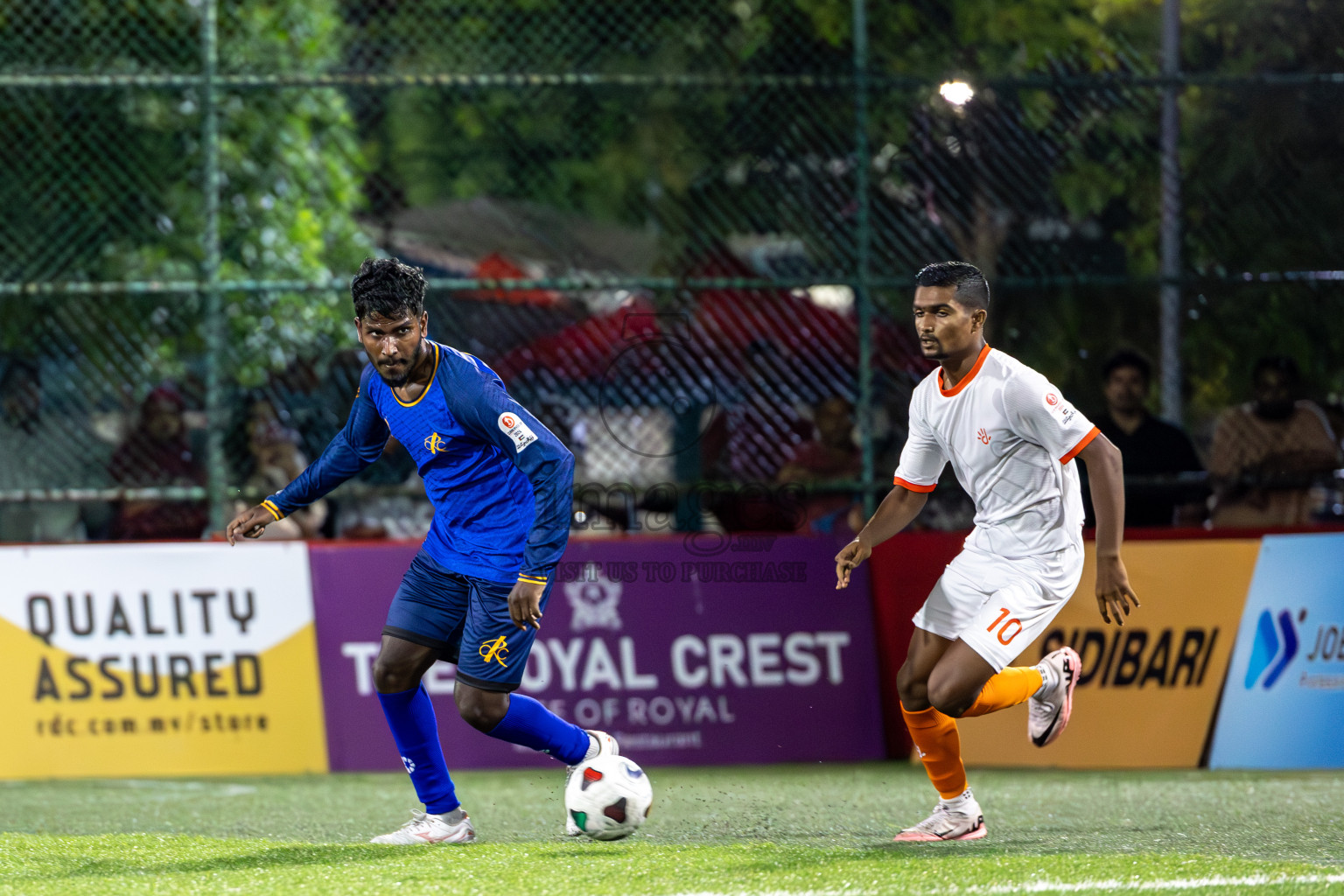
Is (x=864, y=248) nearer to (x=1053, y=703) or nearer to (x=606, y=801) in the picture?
(x=1053, y=703)

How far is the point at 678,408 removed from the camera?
27.7ft

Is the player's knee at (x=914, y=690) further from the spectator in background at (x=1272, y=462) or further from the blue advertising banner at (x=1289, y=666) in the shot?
the spectator in background at (x=1272, y=462)

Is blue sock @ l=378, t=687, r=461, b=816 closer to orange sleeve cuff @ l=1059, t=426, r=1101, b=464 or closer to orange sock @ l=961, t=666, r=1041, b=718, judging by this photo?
orange sock @ l=961, t=666, r=1041, b=718

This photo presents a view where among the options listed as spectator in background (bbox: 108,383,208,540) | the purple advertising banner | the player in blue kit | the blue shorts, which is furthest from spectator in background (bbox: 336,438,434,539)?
the blue shorts

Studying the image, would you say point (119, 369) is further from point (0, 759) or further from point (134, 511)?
point (0, 759)

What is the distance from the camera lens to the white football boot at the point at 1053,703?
5.59 metres

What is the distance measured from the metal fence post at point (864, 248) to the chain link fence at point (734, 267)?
2 centimetres

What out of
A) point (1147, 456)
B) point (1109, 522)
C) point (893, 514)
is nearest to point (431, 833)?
point (893, 514)

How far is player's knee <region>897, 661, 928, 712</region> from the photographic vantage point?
17.3 feet

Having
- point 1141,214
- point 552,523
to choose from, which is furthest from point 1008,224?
point 552,523

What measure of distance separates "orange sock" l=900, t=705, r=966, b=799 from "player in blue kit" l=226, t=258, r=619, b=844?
3.74 ft

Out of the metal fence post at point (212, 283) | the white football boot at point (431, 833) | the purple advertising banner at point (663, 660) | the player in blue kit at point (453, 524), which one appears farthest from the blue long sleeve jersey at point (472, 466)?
the metal fence post at point (212, 283)

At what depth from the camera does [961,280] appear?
5.06 meters

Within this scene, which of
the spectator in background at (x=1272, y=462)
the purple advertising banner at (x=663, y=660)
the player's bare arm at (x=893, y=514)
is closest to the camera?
the player's bare arm at (x=893, y=514)
